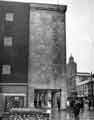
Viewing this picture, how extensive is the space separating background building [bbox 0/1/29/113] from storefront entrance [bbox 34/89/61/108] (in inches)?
13.8

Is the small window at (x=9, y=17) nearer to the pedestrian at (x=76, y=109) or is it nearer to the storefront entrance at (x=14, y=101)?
the storefront entrance at (x=14, y=101)

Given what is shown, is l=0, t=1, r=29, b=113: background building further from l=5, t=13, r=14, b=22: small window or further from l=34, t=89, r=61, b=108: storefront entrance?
l=34, t=89, r=61, b=108: storefront entrance

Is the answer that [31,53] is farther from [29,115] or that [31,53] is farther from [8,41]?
[29,115]

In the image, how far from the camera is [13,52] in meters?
5.22

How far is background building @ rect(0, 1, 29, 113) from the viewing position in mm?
5180

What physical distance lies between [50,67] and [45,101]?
2.24 ft

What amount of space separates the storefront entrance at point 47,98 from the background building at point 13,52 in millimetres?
351

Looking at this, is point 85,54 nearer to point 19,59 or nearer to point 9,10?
point 19,59

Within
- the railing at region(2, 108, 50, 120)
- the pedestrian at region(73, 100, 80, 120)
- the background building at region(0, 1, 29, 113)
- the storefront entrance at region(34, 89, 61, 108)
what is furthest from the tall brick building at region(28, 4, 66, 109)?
the railing at region(2, 108, 50, 120)

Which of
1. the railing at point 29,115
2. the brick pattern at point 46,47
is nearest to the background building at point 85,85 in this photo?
the brick pattern at point 46,47

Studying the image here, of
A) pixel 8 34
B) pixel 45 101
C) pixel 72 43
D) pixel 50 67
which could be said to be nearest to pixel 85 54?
pixel 72 43

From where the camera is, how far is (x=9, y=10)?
5.32 meters

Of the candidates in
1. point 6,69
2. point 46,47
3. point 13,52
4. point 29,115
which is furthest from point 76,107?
point 13,52

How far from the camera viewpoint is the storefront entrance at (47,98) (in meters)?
4.69
